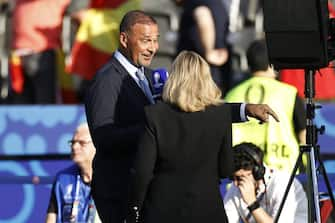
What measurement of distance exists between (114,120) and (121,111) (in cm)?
7

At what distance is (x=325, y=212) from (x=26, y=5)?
4.88m

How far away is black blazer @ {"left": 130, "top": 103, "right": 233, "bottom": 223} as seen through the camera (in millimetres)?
6719

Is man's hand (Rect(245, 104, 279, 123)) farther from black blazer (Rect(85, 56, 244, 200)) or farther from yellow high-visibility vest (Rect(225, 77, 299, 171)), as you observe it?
yellow high-visibility vest (Rect(225, 77, 299, 171))

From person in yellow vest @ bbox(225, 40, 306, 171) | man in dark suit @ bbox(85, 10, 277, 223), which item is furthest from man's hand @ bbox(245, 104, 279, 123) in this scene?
person in yellow vest @ bbox(225, 40, 306, 171)

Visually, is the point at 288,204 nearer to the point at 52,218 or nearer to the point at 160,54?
the point at 52,218

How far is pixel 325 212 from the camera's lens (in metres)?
8.03

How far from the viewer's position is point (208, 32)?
1083 cm

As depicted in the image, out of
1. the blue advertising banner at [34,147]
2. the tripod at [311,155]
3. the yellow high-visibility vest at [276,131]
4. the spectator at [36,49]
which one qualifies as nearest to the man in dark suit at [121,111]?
the tripod at [311,155]

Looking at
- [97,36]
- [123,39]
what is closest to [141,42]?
[123,39]

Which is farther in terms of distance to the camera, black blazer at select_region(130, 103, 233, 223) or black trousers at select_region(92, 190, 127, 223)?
black trousers at select_region(92, 190, 127, 223)

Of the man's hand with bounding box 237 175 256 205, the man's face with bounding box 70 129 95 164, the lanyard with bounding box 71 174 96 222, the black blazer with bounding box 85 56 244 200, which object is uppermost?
the black blazer with bounding box 85 56 244 200

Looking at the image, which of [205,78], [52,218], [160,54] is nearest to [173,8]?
[160,54]

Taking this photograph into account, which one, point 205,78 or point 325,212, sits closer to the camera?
point 205,78

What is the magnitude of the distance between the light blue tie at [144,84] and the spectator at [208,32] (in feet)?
12.3
